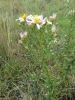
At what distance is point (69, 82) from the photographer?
240cm

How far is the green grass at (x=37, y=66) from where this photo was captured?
2082 millimetres

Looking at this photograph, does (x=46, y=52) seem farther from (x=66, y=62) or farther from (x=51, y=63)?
(x=51, y=63)

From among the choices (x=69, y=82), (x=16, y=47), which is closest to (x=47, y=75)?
(x=69, y=82)

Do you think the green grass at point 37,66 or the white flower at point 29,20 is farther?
the green grass at point 37,66

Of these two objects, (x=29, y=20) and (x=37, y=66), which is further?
(x=37, y=66)

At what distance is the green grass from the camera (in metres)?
2.08

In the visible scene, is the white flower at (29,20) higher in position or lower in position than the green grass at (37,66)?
higher

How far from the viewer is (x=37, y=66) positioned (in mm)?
2850

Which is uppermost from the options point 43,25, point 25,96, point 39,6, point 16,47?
point 39,6

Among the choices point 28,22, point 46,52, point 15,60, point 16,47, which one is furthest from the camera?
point 16,47

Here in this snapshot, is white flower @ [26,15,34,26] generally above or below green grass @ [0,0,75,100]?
above

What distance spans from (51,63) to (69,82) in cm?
32

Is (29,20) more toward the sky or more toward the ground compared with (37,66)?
more toward the sky

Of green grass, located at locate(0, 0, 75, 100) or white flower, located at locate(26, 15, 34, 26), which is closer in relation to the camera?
white flower, located at locate(26, 15, 34, 26)
